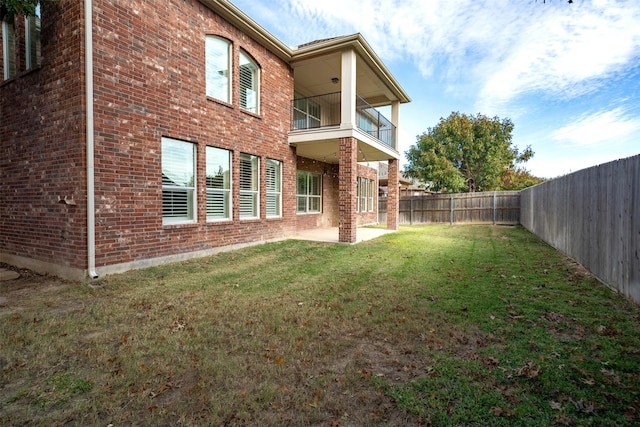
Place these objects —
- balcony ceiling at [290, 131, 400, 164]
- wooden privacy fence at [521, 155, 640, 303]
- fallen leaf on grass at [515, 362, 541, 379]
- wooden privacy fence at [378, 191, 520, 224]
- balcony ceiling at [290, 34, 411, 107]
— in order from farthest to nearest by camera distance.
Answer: wooden privacy fence at [378, 191, 520, 224]
balcony ceiling at [290, 131, 400, 164]
balcony ceiling at [290, 34, 411, 107]
wooden privacy fence at [521, 155, 640, 303]
fallen leaf on grass at [515, 362, 541, 379]

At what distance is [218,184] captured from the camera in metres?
8.80

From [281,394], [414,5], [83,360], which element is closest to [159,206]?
[83,360]

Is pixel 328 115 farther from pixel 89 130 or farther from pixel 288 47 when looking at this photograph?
pixel 89 130

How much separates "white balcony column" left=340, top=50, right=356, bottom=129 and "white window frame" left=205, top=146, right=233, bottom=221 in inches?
158

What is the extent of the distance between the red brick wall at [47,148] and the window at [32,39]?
5.0 inches

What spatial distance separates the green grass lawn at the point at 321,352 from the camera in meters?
2.36

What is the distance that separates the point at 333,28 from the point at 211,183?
37.1 feet

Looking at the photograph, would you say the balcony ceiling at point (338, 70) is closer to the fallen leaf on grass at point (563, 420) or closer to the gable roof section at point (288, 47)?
the gable roof section at point (288, 47)

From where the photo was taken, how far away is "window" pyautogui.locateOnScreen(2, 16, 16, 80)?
7.75 meters

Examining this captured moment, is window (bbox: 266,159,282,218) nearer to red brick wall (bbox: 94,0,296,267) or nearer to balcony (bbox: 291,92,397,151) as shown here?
red brick wall (bbox: 94,0,296,267)

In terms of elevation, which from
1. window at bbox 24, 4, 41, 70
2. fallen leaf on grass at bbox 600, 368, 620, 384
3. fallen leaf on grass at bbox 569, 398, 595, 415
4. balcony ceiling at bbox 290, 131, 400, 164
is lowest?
fallen leaf on grass at bbox 569, 398, 595, 415

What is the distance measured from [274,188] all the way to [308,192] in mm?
3976

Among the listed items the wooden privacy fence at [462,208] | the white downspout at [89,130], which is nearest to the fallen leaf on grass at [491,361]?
the white downspout at [89,130]

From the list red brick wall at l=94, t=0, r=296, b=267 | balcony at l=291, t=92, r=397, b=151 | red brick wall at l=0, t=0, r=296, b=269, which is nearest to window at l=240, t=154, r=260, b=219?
red brick wall at l=94, t=0, r=296, b=267
